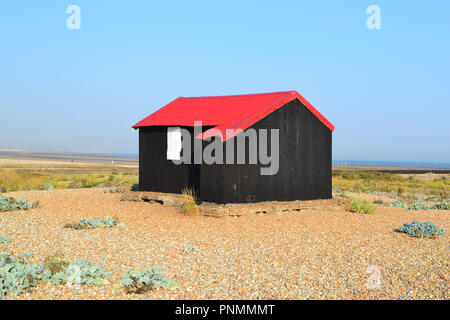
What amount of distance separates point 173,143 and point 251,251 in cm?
753

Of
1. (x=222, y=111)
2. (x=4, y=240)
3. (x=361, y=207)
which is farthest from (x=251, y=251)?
(x=222, y=111)

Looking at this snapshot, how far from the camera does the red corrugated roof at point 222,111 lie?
14023mm

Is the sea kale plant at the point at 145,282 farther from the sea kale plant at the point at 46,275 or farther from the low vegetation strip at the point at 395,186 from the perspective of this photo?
the low vegetation strip at the point at 395,186

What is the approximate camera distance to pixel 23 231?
10.8 m

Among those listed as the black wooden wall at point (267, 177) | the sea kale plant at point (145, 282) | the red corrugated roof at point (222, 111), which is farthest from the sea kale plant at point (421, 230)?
the sea kale plant at point (145, 282)

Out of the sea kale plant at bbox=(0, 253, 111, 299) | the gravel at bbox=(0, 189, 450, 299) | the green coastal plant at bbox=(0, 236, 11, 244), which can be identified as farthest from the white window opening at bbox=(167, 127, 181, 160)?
the sea kale plant at bbox=(0, 253, 111, 299)

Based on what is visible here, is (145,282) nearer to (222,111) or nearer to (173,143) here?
(173,143)

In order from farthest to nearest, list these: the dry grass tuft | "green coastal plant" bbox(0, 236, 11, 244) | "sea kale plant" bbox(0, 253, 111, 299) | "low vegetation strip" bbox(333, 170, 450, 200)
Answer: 1. "low vegetation strip" bbox(333, 170, 450, 200)
2. the dry grass tuft
3. "green coastal plant" bbox(0, 236, 11, 244)
4. "sea kale plant" bbox(0, 253, 111, 299)

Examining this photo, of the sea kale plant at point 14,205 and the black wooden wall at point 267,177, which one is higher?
the black wooden wall at point 267,177

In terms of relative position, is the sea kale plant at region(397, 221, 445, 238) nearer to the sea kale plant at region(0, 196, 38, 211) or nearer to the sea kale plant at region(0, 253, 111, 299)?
the sea kale plant at region(0, 253, 111, 299)

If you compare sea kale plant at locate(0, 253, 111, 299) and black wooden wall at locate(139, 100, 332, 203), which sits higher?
black wooden wall at locate(139, 100, 332, 203)

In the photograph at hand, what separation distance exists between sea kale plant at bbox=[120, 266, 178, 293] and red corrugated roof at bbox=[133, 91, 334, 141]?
707cm

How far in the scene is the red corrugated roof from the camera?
14023mm
